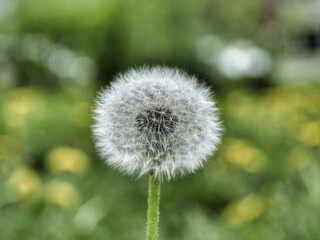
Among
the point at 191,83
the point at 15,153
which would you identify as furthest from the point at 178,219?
the point at 191,83

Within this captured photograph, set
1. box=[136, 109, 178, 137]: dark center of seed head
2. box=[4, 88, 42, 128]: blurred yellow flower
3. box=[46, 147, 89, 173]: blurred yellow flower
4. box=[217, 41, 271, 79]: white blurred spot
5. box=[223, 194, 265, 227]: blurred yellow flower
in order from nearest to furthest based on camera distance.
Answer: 1. box=[136, 109, 178, 137]: dark center of seed head
2. box=[223, 194, 265, 227]: blurred yellow flower
3. box=[46, 147, 89, 173]: blurred yellow flower
4. box=[4, 88, 42, 128]: blurred yellow flower
5. box=[217, 41, 271, 79]: white blurred spot

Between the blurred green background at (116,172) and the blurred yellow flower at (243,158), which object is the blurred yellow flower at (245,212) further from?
the blurred yellow flower at (243,158)

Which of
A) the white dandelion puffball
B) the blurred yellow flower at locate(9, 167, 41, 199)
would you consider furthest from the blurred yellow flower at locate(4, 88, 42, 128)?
the white dandelion puffball

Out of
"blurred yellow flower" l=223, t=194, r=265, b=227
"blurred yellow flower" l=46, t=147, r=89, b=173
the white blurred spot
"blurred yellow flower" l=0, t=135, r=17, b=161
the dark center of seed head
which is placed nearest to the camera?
the dark center of seed head

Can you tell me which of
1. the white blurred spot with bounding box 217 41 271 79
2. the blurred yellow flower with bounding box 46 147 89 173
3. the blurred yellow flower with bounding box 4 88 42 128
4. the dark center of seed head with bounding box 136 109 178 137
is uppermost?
the white blurred spot with bounding box 217 41 271 79

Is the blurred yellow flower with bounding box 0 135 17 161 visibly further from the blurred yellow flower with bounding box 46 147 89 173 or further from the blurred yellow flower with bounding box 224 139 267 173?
the blurred yellow flower with bounding box 224 139 267 173

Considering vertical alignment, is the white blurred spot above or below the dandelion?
above

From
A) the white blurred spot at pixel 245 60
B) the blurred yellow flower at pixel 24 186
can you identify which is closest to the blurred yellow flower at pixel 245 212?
the blurred yellow flower at pixel 24 186

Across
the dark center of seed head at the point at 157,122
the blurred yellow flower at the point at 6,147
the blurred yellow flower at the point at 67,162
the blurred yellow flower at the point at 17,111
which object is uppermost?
the blurred yellow flower at the point at 17,111
